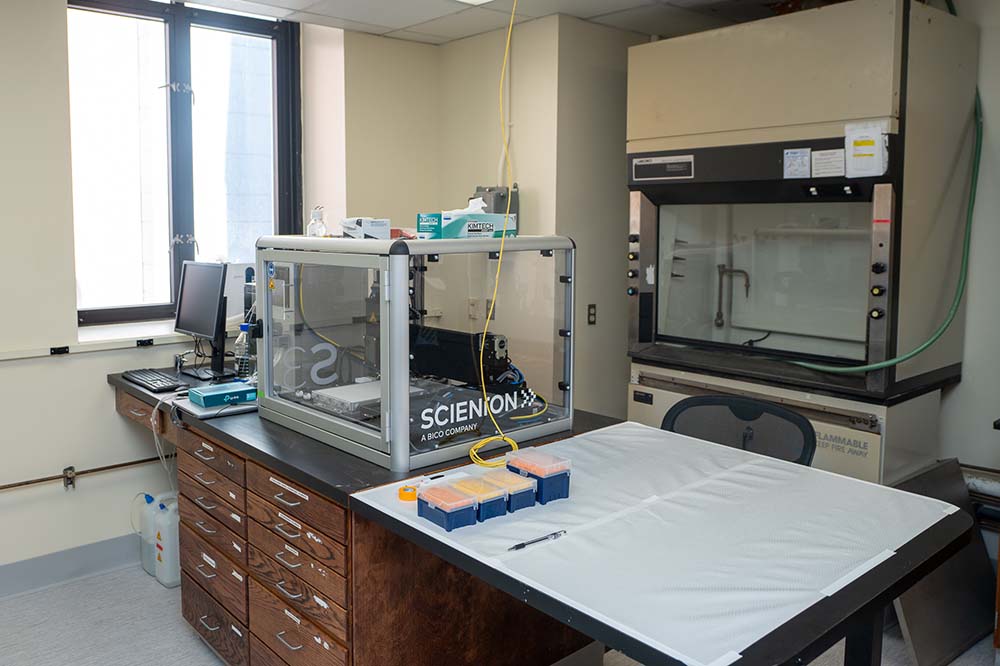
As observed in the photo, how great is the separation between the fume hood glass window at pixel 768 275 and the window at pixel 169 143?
1973mm

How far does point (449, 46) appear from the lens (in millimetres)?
4113

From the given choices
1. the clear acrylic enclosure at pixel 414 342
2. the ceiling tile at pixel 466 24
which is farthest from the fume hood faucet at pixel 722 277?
the ceiling tile at pixel 466 24

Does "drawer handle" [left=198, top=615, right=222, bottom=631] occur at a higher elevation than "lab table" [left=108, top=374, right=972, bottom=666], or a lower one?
lower

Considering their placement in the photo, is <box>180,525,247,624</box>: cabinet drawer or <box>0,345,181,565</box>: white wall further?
<box>0,345,181,565</box>: white wall

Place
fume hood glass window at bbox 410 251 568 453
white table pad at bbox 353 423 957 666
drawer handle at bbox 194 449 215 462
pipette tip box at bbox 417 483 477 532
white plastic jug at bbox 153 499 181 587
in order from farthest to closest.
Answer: white plastic jug at bbox 153 499 181 587 → drawer handle at bbox 194 449 215 462 → fume hood glass window at bbox 410 251 568 453 → pipette tip box at bbox 417 483 477 532 → white table pad at bbox 353 423 957 666

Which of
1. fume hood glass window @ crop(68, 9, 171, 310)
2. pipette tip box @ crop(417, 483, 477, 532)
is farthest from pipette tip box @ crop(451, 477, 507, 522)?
fume hood glass window @ crop(68, 9, 171, 310)

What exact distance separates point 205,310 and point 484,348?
1.56 metres

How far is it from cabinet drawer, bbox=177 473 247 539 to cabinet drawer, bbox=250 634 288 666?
31cm

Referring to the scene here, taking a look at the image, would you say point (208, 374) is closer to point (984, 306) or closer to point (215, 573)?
point (215, 573)

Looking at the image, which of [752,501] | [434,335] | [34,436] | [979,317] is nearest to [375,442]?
[434,335]

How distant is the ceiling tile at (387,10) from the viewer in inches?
132

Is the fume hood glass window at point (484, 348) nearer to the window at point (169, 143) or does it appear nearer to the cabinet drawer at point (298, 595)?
the cabinet drawer at point (298, 595)

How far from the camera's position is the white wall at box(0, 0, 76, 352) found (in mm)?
2965

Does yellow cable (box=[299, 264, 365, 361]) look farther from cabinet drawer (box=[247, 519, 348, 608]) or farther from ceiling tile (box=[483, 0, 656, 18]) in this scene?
ceiling tile (box=[483, 0, 656, 18])
